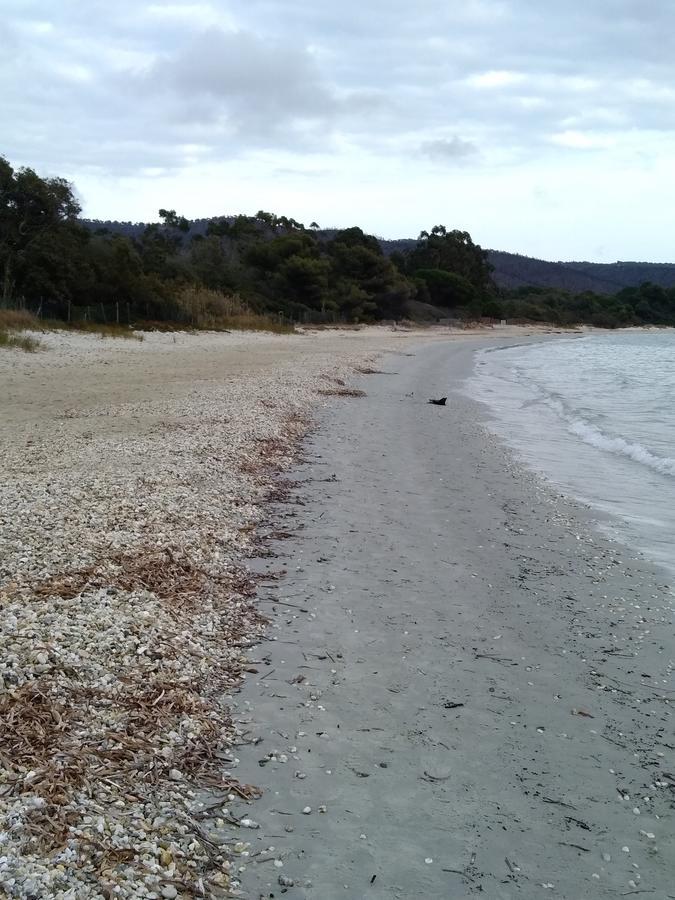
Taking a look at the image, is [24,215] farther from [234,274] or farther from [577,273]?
[577,273]

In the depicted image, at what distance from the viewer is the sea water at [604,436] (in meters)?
8.30

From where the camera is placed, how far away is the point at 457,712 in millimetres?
4047

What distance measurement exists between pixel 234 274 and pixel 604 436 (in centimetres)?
4140

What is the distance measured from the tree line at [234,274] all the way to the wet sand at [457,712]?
2573cm

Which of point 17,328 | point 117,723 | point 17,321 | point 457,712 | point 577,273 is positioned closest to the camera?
point 117,723

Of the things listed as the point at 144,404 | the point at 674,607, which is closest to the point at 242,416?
the point at 144,404

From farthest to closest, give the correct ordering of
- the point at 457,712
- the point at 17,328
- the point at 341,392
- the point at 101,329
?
1. the point at 101,329
2. the point at 17,328
3. the point at 341,392
4. the point at 457,712

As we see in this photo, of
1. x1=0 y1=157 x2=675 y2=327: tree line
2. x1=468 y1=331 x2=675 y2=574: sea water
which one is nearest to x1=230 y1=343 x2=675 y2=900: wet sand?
x1=468 y1=331 x2=675 y2=574: sea water

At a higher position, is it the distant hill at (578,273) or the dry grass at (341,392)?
the distant hill at (578,273)

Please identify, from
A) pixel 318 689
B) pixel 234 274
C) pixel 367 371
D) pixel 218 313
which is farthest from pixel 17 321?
pixel 234 274

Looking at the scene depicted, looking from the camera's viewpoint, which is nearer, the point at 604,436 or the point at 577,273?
the point at 604,436

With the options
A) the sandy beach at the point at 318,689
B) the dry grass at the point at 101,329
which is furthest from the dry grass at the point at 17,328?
the sandy beach at the point at 318,689

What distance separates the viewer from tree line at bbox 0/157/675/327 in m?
30.2

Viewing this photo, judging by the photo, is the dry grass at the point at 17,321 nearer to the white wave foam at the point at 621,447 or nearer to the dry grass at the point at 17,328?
the dry grass at the point at 17,328
